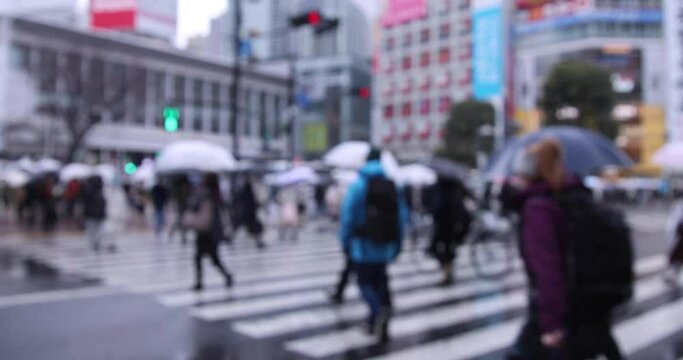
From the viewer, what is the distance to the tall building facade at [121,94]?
7.53 meters

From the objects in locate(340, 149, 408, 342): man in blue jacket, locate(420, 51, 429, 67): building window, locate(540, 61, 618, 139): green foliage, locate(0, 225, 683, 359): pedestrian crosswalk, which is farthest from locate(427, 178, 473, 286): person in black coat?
locate(540, 61, 618, 139): green foliage

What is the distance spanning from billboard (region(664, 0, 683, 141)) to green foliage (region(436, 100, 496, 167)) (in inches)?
1282

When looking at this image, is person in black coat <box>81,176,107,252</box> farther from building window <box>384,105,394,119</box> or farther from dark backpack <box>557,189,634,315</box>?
building window <box>384,105,394,119</box>

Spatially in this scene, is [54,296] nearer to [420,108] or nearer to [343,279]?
[343,279]

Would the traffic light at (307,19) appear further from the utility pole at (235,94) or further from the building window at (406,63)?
the building window at (406,63)

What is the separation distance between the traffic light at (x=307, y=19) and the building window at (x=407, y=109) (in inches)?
1313

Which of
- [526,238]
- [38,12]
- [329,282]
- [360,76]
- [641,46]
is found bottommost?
[329,282]

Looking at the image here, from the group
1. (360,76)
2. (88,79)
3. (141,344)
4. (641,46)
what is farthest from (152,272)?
(641,46)

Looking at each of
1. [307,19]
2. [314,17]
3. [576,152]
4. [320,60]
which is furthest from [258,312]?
[320,60]

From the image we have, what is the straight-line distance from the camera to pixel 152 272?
9922 millimetres

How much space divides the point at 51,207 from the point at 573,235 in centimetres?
1726

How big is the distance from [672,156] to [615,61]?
44306 millimetres

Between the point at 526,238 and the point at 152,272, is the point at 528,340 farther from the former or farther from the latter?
the point at 152,272

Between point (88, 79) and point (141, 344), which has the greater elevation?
point (88, 79)
